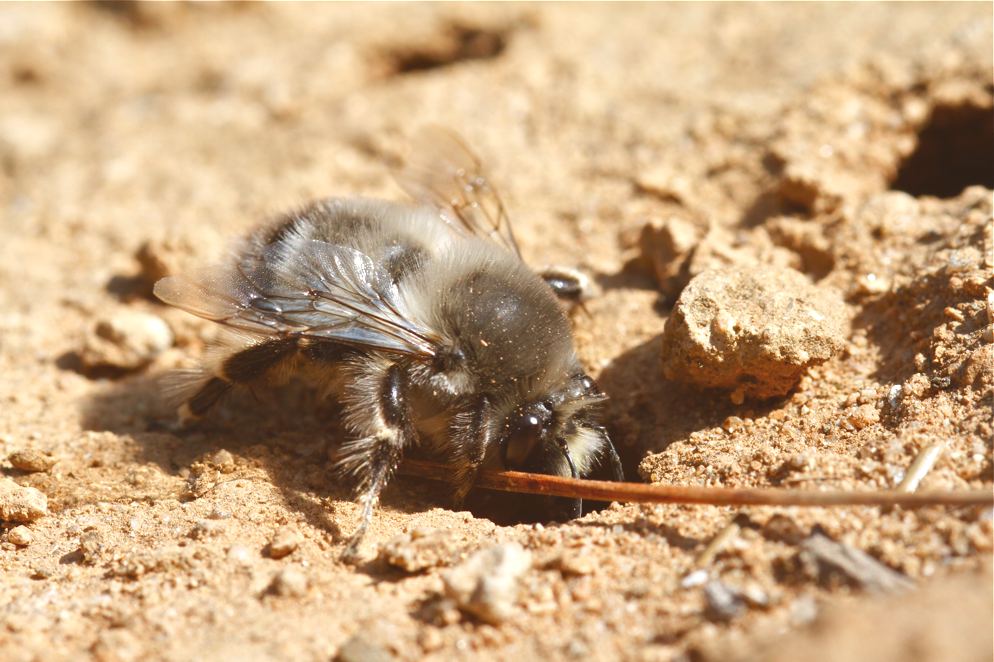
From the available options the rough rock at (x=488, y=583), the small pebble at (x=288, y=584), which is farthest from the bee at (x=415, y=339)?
the rough rock at (x=488, y=583)

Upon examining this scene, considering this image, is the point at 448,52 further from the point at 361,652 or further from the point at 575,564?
the point at 361,652

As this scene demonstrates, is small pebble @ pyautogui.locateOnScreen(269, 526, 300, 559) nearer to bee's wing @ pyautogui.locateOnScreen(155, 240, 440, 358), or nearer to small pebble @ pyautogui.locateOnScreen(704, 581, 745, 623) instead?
bee's wing @ pyautogui.locateOnScreen(155, 240, 440, 358)

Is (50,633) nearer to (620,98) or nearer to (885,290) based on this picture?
(885,290)

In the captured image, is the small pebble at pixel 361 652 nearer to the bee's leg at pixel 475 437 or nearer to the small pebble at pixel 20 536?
the bee's leg at pixel 475 437

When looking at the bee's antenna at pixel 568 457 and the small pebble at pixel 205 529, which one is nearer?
the small pebble at pixel 205 529

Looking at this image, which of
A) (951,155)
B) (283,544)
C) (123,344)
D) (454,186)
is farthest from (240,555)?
(951,155)

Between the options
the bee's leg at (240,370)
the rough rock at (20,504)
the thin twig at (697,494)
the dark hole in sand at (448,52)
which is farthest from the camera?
the dark hole in sand at (448,52)

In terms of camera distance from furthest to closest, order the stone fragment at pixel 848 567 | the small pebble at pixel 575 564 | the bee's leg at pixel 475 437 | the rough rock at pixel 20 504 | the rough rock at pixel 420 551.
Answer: the bee's leg at pixel 475 437, the rough rock at pixel 20 504, the rough rock at pixel 420 551, the small pebble at pixel 575 564, the stone fragment at pixel 848 567
